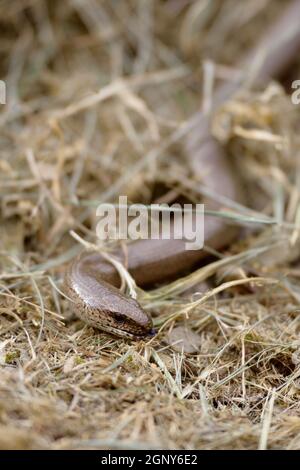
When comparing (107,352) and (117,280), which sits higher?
(117,280)

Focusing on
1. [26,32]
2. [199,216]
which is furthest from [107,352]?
[26,32]

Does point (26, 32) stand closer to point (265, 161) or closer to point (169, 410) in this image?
point (265, 161)

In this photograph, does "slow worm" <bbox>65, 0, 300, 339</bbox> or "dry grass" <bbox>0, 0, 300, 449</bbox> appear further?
"slow worm" <bbox>65, 0, 300, 339</bbox>

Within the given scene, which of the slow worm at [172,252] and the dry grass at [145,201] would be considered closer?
the dry grass at [145,201]
